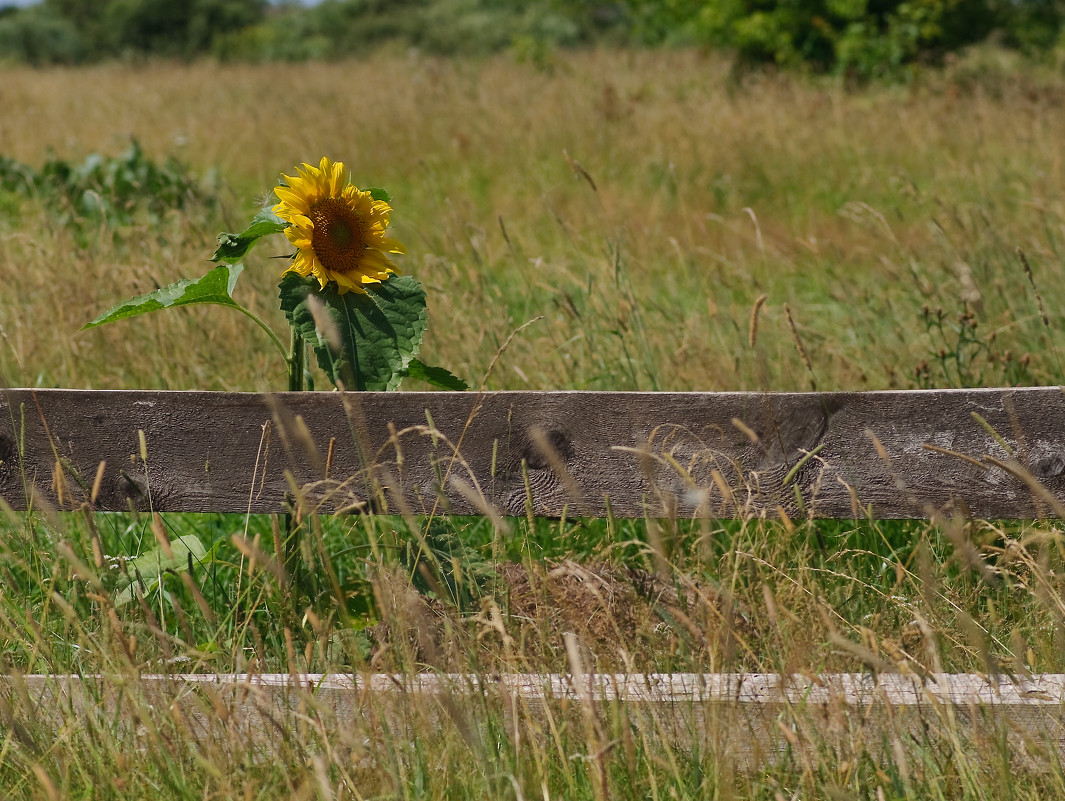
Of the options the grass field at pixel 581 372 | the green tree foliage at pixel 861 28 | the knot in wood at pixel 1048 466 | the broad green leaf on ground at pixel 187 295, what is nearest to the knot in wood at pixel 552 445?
the grass field at pixel 581 372

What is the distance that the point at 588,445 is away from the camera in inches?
72.4

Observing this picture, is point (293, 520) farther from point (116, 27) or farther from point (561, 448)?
point (116, 27)

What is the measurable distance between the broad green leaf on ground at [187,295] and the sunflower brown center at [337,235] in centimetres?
18

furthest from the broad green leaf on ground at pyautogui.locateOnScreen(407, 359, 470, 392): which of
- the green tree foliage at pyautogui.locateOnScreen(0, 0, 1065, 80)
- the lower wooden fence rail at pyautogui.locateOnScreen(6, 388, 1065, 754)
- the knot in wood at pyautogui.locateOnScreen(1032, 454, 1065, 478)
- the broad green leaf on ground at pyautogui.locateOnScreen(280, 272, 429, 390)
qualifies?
the green tree foliage at pyautogui.locateOnScreen(0, 0, 1065, 80)

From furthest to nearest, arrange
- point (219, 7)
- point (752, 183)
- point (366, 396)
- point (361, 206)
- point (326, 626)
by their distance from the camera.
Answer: point (219, 7) → point (752, 183) → point (361, 206) → point (366, 396) → point (326, 626)

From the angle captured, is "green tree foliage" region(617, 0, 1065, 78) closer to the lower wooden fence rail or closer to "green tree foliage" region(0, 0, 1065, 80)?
"green tree foliage" region(0, 0, 1065, 80)

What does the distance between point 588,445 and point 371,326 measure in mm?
518

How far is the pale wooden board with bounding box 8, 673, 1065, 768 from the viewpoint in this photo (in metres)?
1.32

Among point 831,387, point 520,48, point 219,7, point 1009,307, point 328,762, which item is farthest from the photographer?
point 219,7

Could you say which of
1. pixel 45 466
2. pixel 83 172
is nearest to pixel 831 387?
pixel 45 466

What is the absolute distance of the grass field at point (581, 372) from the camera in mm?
1341

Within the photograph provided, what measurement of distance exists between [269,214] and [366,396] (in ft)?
1.49

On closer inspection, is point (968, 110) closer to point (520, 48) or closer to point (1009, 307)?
point (1009, 307)

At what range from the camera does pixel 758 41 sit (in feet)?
39.7
